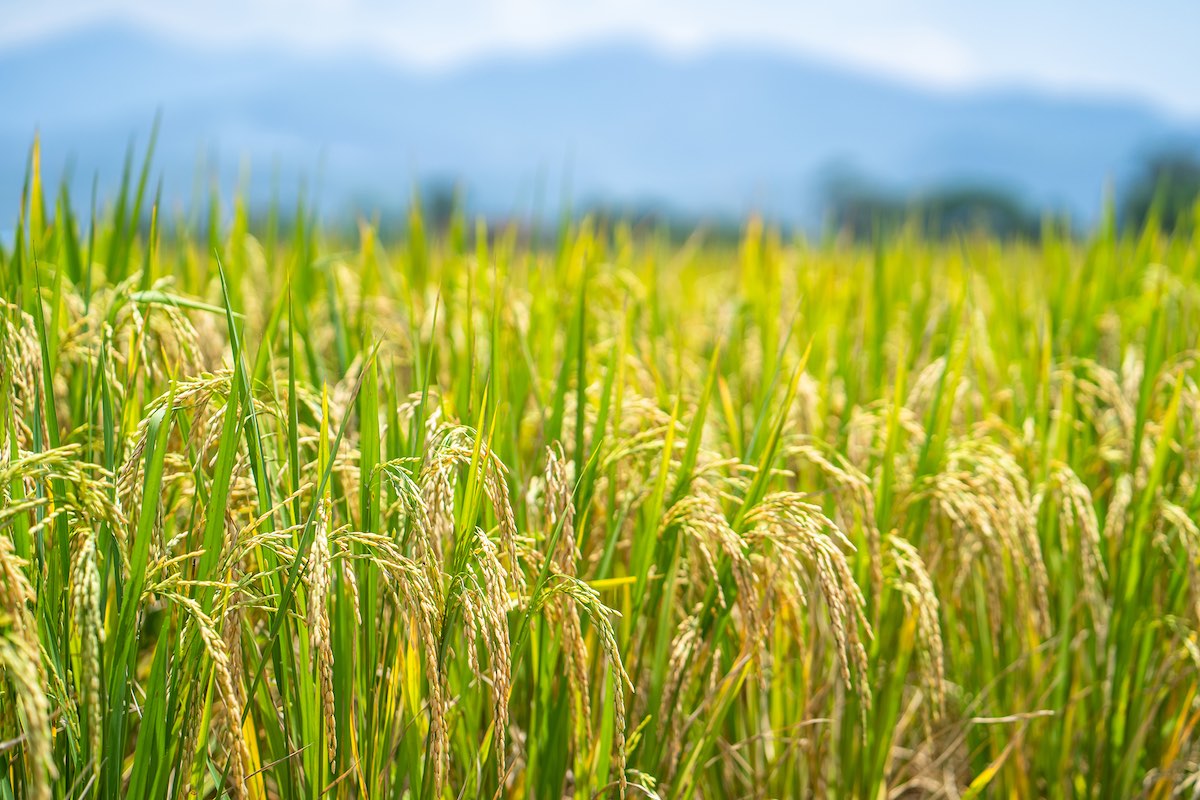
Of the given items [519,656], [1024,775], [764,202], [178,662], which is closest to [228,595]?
[178,662]

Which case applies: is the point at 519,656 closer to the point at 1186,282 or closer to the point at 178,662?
the point at 178,662

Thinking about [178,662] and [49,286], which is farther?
[49,286]

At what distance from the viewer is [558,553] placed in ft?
3.99

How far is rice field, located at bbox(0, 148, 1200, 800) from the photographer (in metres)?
1.02

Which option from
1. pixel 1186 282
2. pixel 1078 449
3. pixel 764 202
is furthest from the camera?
pixel 764 202

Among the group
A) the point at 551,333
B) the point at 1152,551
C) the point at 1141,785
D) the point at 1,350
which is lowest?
the point at 1141,785

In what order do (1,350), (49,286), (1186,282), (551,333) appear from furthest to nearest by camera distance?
1. (1186,282)
2. (551,333)
3. (49,286)
4. (1,350)

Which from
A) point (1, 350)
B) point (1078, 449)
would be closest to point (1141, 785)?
point (1078, 449)

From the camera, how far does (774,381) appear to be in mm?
1460

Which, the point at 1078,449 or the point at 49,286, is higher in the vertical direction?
the point at 49,286

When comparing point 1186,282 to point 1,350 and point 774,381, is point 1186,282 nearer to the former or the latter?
point 774,381

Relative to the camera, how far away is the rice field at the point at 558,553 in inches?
40.1

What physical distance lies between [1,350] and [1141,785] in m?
2.12

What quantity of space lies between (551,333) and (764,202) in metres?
1.82
